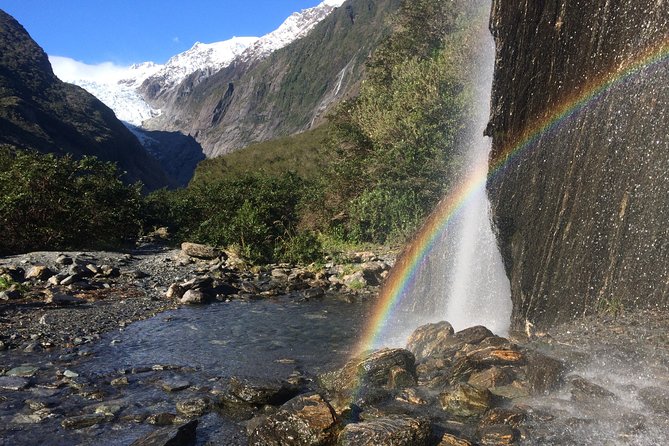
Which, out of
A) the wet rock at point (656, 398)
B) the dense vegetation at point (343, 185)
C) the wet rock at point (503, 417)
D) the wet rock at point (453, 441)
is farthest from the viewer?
the dense vegetation at point (343, 185)

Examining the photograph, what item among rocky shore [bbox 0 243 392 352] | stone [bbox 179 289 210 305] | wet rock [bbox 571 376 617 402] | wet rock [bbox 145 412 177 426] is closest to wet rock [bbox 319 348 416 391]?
wet rock [bbox 571 376 617 402]

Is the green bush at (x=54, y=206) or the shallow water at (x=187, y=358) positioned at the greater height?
the green bush at (x=54, y=206)

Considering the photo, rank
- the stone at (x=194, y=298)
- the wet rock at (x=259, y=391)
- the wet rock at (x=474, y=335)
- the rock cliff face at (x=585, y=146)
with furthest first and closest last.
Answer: the stone at (x=194, y=298)
the wet rock at (x=474, y=335)
the rock cliff face at (x=585, y=146)
the wet rock at (x=259, y=391)

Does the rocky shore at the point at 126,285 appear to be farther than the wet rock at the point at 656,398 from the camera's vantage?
Yes

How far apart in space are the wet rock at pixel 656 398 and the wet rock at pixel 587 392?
1.49 ft

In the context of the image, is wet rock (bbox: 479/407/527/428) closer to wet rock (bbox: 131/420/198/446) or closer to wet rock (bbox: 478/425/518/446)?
wet rock (bbox: 478/425/518/446)

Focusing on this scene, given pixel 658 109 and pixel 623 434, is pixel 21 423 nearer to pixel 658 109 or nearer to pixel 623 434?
→ pixel 623 434

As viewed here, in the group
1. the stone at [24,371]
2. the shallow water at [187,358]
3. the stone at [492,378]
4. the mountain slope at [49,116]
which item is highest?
the mountain slope at [49,116]

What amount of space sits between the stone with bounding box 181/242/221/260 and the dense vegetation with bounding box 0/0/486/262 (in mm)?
1440

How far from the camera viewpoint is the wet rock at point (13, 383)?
8797 millimetres

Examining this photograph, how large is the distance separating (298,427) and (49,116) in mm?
131227

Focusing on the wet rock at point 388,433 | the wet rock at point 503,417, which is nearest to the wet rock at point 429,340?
the wet rock at point 503,417

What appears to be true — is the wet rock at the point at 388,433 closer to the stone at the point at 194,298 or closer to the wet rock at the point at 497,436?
the wet rock at the point at 497,436

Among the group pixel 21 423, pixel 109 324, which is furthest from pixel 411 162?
pixel 21 423
